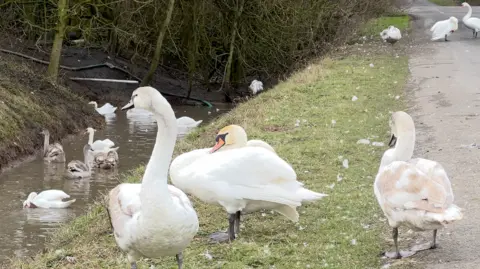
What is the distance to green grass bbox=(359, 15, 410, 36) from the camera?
30547 millimetres

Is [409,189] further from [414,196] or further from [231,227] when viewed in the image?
[231,227]

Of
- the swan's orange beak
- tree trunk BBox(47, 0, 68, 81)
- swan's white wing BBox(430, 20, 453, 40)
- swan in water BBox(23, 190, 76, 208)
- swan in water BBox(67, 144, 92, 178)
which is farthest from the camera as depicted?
swan's white wing BBox(430, 20, 453, 40)

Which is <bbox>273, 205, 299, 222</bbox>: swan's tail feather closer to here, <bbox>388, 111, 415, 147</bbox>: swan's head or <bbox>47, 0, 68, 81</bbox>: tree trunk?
<bbox>388, 111, 415, 147</bbox>: swan's head

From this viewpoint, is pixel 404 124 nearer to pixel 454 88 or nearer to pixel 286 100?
pixel 286 100

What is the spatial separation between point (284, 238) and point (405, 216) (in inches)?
57.4

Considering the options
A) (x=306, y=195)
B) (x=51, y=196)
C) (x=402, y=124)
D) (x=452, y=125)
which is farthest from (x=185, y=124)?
(x=402, y=124)

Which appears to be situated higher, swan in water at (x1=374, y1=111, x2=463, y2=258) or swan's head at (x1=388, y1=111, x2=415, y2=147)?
swan's head at (x1=388, y1=111, x2=415, y2=147)

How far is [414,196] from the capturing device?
6109 mm

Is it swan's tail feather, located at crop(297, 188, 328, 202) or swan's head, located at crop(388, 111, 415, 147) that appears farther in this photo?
swan's tail feather, located at crop(297, 188, 328, 202)

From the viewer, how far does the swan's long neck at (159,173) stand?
5.44m

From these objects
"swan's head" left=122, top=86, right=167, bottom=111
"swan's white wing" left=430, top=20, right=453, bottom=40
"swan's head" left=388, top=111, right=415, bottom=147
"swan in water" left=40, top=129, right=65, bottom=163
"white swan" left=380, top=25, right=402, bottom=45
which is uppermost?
"swan's head" left=122, top=86, right=167, bottom=111

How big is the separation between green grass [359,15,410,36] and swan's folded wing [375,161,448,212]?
23.8 metres

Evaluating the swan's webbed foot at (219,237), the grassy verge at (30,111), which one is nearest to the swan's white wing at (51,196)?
the grassy verge at (30,111)

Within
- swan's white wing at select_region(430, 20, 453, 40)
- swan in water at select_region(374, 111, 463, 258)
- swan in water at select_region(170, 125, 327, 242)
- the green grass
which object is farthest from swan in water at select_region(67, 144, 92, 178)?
the green grass
